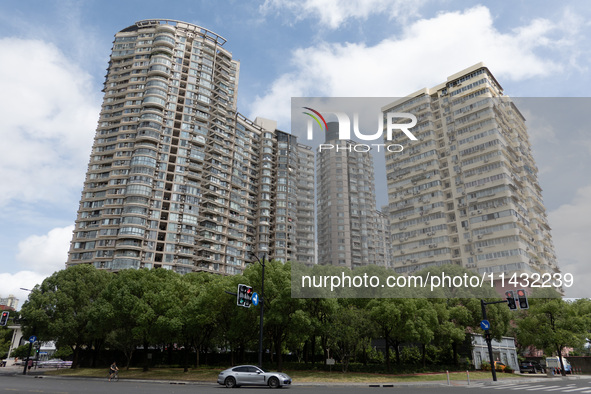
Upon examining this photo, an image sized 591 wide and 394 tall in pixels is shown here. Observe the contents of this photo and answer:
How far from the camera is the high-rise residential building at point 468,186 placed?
248 feet

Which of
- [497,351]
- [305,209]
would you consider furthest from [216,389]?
[305,209]

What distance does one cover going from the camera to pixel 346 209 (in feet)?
456

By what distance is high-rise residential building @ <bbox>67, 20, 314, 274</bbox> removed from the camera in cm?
8412

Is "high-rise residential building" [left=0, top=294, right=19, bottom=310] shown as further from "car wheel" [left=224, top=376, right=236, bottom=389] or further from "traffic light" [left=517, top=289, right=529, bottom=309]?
"traffic light" [left=517, top=289, right=529, bottom=309]

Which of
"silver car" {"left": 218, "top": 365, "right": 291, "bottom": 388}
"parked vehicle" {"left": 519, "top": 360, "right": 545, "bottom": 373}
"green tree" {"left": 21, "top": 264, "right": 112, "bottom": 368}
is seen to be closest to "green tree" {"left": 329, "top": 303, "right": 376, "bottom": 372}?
"silver car" {"left": 218, "top": 365, "right": 291, "bottom": 388}

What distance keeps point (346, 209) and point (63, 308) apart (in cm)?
10341

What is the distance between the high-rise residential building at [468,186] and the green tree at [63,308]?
209 ft

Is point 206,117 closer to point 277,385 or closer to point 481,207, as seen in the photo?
point 481,207

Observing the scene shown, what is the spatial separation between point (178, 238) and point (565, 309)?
235 ft

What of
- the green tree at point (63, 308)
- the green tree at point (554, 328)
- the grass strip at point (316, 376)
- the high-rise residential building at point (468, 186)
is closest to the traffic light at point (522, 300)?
the grass strip at point (316, 376)

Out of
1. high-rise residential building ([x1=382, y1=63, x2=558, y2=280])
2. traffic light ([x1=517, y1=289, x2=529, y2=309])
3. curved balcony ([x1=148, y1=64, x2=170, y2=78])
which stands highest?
curved balcony ([x1=148, y1=64, x2=170, y2=78])

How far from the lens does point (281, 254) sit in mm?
106688

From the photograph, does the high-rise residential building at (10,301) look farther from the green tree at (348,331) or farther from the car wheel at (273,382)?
the car wheel at (273,382)

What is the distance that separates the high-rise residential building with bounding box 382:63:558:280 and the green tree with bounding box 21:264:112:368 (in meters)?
63.8
